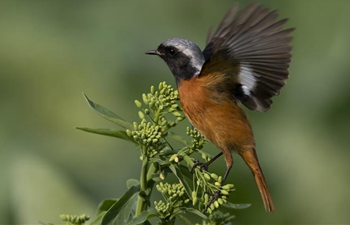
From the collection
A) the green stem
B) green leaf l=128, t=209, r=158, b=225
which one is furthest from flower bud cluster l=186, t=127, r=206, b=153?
green leaf l=128, t=209, r=158, b=225

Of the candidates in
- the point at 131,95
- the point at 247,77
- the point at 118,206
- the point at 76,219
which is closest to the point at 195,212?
the point at 118,206

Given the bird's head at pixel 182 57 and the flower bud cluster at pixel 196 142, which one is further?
the bird's head at pixel 182 57

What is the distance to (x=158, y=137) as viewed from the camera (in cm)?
263

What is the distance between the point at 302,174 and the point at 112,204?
11.0 feet

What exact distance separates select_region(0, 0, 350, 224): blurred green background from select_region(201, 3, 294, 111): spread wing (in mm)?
1965

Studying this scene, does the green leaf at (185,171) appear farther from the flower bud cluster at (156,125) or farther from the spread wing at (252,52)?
the spread wing at (252,52)

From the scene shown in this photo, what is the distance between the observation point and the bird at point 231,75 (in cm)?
314

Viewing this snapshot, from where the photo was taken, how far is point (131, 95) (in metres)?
6.03

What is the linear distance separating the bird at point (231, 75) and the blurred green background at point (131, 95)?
1.81m

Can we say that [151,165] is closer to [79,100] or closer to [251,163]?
[251,163]

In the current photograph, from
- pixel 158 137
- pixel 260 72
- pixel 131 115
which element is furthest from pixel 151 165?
pixel 131 115

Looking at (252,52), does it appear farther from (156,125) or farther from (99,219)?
(99,219)

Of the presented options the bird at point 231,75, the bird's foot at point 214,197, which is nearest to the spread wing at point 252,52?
the bird at point 231,75

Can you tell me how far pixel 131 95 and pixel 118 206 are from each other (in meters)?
3.43
